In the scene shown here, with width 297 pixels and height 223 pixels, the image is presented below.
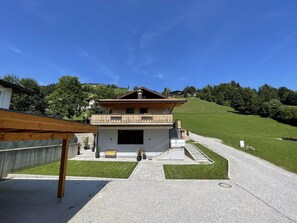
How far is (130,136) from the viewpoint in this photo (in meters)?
19.3

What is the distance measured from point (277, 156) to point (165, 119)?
39.8ft

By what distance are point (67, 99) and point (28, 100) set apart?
314 inches

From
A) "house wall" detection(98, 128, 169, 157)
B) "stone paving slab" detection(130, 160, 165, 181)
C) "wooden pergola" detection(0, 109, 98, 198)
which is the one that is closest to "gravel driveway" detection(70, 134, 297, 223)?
"stone paving slab" detection(130, 160, 165, 181)

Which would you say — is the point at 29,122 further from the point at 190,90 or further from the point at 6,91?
the point at 190,90

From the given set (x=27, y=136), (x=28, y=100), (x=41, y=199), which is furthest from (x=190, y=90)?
(x=27, y=136)

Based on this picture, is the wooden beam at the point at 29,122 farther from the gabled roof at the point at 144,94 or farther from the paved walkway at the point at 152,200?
the gabled roof at the point at 144,94

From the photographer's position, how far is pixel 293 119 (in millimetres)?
52719

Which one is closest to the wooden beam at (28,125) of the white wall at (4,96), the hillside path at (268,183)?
the hillside path at (268,183)

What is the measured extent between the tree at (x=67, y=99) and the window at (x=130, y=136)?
26.3 m

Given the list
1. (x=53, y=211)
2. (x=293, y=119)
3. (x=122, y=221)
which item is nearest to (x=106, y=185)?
(x=53, y=211)

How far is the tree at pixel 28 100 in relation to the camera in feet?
114

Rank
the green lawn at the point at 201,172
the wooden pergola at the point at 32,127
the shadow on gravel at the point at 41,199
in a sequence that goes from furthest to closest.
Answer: the green lawn at the point at 201,172 < the shadow on gravel at the point at 41,199 < the wooden pergola at the point at 32,127

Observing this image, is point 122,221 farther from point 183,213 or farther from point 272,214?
point 272,214

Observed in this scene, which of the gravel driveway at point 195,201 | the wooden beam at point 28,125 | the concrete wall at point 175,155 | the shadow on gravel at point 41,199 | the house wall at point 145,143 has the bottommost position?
the gravel driveway at point 195,201
